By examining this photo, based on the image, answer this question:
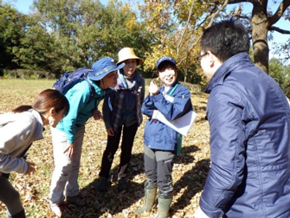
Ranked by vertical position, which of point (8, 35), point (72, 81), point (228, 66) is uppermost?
point (8, 35)

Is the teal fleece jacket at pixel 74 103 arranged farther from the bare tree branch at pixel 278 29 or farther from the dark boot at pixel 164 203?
the bare tree branch at pixel 278 29

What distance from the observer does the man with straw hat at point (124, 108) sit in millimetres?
3268

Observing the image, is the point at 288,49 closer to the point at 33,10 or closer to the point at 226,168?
the point at 226,168

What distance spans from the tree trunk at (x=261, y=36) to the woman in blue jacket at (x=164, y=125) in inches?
233

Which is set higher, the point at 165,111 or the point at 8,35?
the point at 8,35

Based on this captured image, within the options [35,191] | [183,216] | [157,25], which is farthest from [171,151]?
[157,25]

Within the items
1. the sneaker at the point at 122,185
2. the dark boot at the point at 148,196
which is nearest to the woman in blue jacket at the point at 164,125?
the dark boot at the point at 148,196

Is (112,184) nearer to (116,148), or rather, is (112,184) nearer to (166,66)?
(116,148)

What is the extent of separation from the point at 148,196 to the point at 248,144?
6.92ft

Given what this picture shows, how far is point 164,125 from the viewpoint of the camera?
2.83 metres

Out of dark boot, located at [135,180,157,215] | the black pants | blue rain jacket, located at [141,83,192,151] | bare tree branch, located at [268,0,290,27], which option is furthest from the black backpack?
bare tree branch, located at [268,0,290,27]

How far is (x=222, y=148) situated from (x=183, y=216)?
2.21 meters

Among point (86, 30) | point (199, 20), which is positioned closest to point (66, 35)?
point (86, 30)

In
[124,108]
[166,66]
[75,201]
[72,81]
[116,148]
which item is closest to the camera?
[72,81]
